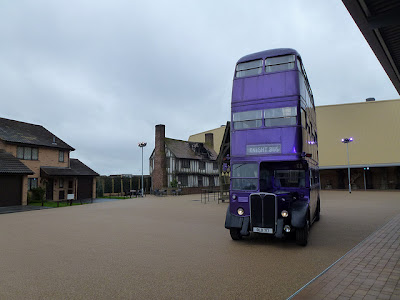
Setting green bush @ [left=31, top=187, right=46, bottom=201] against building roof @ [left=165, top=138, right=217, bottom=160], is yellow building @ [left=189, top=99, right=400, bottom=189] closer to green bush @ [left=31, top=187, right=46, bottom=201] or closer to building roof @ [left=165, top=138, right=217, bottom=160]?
building roof @ [left=165, top=138, right=217, bottom=160]

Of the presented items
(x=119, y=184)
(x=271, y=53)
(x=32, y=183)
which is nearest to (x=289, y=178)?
(x=271, y=53)

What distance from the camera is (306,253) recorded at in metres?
7.08

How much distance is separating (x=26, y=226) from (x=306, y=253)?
11796 millimetres

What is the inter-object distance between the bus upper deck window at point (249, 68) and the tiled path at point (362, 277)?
5838mm

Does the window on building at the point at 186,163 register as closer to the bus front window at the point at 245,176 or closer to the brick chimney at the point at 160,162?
the brick chimney at the point at 160,162

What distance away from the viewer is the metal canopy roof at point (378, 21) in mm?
4832

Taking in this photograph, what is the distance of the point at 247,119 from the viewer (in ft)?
28.4

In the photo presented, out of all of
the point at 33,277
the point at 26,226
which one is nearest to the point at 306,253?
the point at 33,277

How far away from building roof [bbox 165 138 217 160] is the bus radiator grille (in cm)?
2976

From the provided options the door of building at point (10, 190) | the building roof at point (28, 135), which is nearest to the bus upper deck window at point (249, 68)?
the door of building at point (10, 190)

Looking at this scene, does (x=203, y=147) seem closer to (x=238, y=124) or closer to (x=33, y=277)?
(x=238, y=124)

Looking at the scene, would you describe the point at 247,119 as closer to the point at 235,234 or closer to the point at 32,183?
the point at 235,234

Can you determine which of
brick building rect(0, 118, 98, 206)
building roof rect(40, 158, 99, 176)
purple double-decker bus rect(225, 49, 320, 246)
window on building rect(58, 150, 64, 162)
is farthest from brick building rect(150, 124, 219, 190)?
purple double-decker bus rect(225, 49, 320, 246)

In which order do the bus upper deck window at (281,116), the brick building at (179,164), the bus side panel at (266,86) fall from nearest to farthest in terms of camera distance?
the bus upper deck window at (281,116)
the bus side panel at (266,86)
the brick building at (179,164)
